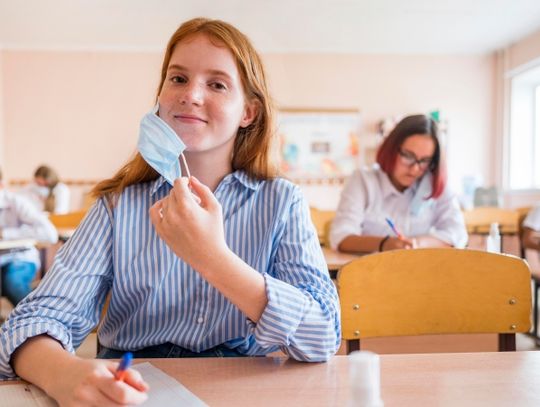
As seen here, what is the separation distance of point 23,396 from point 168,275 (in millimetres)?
337

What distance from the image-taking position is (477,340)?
6.14 ft

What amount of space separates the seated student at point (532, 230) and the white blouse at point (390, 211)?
1.28m

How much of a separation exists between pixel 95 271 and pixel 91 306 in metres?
0.07

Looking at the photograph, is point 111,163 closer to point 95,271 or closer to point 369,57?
point 369,57

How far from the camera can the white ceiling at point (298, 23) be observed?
17.6 feet

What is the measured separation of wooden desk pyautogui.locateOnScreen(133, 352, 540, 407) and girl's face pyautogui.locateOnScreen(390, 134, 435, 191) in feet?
5.14

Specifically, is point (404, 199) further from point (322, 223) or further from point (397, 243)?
point (322, 223)

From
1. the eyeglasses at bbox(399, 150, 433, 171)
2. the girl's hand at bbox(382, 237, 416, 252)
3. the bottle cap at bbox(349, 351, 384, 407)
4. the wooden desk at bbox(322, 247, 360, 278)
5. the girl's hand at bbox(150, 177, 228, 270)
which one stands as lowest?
the wooden desk at bbox(322, 247, 360, 278)

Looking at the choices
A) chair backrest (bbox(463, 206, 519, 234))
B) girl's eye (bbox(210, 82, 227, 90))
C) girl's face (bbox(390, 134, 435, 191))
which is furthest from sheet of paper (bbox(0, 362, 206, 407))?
chair backrest (bbox(463, 206, 519, 234))

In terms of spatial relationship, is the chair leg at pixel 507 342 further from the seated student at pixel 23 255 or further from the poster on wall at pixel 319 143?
the poster on wall at pixel 319 143

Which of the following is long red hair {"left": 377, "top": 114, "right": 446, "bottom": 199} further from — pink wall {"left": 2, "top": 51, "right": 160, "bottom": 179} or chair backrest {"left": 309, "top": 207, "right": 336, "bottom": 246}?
pink wall {"left": 2, "top": 51, "right": 160, "bottom": 179}

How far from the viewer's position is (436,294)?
1329 millimetres

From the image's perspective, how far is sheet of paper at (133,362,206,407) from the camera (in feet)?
2.15

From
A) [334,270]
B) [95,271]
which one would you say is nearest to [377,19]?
[334,270]
